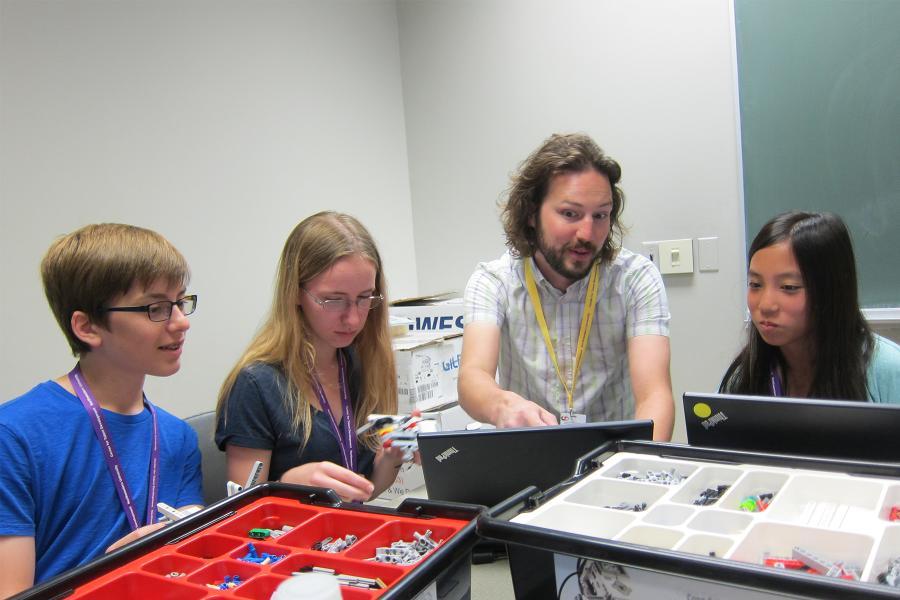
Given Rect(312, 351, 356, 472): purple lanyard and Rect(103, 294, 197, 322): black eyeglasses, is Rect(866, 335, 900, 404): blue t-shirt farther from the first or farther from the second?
Rect(103, 294, 197, 322): black eyeglasses

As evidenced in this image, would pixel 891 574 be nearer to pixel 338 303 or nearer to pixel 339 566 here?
pixel 339 566

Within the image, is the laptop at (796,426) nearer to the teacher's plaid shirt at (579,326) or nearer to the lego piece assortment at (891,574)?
the lego piece assortment at (891,574)

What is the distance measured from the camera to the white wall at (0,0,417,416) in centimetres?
199

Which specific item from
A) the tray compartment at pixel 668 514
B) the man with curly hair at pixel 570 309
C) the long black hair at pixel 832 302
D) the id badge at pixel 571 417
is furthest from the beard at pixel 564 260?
the tray compartment at pixel 668 514

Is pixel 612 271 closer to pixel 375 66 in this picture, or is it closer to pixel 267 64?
pixel 267 64

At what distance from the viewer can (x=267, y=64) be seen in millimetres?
2762

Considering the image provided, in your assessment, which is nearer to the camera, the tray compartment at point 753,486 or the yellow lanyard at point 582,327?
the tray compartment at point 753,486

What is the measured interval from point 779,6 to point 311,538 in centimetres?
254

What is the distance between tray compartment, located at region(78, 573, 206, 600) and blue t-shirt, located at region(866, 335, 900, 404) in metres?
1.44

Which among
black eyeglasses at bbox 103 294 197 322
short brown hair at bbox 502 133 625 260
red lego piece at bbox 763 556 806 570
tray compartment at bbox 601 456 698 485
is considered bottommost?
red lego piece at bbox 763 556 806 570

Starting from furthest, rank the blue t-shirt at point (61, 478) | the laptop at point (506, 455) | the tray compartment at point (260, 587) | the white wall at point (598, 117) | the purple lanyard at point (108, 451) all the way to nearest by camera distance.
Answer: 1. the white wall at point (598, 117)
2. the purple lanyard at point (108, 451)
3. the blue t-shirt at point (61, 478)
4. the laptop at point (506, 455)
5. the tray compartment at point (260, 587)

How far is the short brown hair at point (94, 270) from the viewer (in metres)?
1.24

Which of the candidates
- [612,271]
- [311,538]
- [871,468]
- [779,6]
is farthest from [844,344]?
[779,6]

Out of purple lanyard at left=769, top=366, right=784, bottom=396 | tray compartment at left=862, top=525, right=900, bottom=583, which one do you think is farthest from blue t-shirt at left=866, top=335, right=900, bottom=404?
tray compartment at left=862, top=525, right=900, bottom=583
